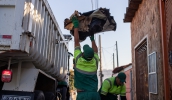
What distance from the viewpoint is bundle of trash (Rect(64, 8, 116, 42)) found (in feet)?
17.1

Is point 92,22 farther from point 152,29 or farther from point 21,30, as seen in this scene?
point 21,30

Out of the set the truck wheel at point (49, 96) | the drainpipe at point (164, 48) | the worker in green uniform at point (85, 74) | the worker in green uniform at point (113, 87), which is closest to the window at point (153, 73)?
the worker in green uniform at point (113, 87)

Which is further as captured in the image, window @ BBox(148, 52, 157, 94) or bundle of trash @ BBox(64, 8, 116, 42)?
window @ BBox(148, 52, 157, 94)

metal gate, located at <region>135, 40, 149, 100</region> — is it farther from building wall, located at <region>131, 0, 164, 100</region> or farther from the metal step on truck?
the metal step on truck

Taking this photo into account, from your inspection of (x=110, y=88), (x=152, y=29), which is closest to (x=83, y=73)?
(x=110, y=88)

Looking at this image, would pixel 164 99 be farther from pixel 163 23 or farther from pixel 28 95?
pixel 28 95

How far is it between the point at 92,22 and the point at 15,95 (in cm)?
218

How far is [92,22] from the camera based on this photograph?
5348 millimetres

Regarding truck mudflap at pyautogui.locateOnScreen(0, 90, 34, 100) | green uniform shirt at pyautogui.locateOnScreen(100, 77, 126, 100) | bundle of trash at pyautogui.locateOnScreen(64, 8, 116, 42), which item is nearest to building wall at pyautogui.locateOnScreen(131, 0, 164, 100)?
green uniform shirt at pyautogui.locateOnScreen(100, 77, 126, 100)

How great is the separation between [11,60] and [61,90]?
4.15 m

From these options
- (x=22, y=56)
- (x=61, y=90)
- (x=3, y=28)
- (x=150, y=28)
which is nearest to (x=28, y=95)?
(x=22, y=56)

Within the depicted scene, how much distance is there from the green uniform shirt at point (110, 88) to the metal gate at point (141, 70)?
1.26 m

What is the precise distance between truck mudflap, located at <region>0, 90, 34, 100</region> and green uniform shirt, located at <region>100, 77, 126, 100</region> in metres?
1.91

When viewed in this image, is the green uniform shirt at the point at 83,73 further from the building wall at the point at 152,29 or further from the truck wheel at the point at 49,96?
the truck wheel at the point at 49,96
